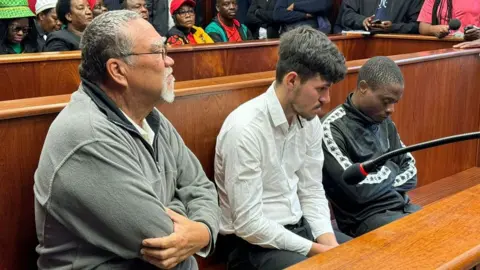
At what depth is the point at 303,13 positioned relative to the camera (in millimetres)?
5383

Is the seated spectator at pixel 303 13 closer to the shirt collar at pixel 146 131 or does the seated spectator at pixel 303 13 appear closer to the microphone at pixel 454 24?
the microphone at pixel 454 24

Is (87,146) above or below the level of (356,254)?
above

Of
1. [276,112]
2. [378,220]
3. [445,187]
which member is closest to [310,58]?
[276,112]

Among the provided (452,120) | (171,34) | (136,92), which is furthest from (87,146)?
(171,34)

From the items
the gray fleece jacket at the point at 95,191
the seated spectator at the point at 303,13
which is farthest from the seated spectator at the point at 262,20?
the gray fleece jacket at the point at 95,191

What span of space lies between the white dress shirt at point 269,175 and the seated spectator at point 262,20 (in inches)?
149

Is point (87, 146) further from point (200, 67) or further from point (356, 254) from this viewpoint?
point (200, 67)

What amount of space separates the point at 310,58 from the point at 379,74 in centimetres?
47

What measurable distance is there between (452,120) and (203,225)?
2233 mm

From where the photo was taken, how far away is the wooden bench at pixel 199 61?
305cm

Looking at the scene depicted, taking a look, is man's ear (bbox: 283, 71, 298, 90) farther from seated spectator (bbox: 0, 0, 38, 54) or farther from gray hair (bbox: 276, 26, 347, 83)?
seated spectator (bbox: 0, 0, 38, 54)

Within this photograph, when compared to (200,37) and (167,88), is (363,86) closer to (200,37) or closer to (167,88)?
(167,88)

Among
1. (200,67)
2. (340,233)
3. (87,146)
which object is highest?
(87,146)

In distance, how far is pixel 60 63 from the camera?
3.15 meters
